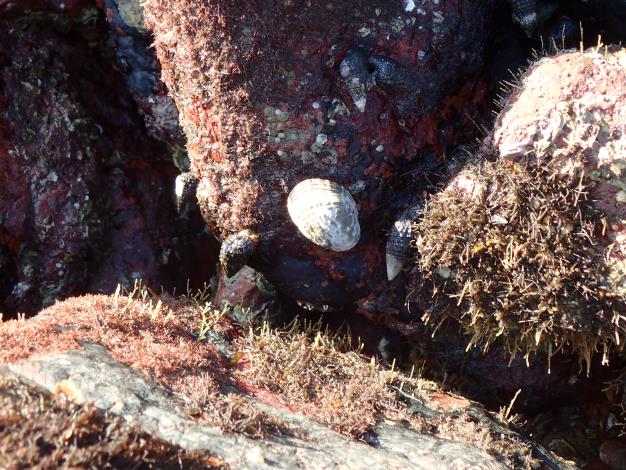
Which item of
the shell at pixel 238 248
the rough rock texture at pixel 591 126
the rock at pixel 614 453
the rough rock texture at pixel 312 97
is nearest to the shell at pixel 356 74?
the rough rock texture at pixel 312 97

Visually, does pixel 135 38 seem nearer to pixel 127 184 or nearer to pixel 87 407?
pixel 127 184

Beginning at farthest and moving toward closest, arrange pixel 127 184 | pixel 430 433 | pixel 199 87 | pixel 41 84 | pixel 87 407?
pixel 127 184 → pixel 41 84 → pixel 199 87 → pixel 430 433 → pixel 87 407

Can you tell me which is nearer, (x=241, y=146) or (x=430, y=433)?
(x=430, y=433)

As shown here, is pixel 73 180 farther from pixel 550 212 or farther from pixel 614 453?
pixel 614 453

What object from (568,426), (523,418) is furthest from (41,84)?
(568,426)

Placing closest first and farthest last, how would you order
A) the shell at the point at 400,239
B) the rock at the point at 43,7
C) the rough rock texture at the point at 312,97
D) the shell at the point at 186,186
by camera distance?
the rough rock texture at the point at 312,97 < the shell at the point at 400,239 < the shell at the point at 186,186 < the rock at the point at 43,7

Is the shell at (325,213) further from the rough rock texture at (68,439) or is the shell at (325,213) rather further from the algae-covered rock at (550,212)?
the rough rock texture at (68,439)
